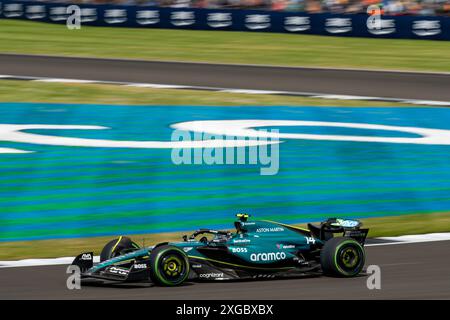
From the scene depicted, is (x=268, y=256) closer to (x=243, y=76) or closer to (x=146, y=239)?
(x=146, y=239)

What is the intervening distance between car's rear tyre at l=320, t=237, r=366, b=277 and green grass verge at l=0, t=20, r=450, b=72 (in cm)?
1775

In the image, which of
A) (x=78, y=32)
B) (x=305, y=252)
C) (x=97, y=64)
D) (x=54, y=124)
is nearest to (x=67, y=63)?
(x=97, y=64)

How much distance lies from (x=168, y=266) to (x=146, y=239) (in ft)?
9.43

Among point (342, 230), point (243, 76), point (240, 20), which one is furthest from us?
point (240, 20)

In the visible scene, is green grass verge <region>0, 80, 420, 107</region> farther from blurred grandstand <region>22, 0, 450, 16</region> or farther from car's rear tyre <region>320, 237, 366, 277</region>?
car's rear tyre <region>320, 237, 366, 277</region>

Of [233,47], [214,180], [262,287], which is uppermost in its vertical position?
[233,47]

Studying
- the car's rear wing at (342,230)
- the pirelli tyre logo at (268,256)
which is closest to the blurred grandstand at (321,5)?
the car's rear wing at (342,230)

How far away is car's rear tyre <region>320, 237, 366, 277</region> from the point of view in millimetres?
9336

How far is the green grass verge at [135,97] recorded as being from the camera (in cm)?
2128

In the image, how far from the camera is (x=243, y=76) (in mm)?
25516

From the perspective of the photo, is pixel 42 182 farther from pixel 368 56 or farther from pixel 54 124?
pixel 368 56

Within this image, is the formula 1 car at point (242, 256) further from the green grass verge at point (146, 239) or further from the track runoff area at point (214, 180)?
the green grass verge at point (146, 239)

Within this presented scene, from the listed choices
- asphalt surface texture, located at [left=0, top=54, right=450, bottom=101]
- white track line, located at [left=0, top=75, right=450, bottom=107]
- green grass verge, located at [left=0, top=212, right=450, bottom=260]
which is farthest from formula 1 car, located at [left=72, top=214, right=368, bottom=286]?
asphalt surface texture, located at [left=0, top=54, right=450, bottom=101]

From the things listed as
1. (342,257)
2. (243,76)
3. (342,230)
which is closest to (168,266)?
(342,257)
